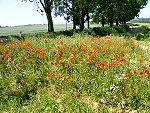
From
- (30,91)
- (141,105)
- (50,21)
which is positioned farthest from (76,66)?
(50,21)

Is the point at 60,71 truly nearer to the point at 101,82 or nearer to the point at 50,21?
the point at 101,82

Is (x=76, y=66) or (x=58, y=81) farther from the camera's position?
(x=76, y=66)

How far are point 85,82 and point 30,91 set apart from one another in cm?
165

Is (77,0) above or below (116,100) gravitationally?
above

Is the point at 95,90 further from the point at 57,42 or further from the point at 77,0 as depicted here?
the point at 77,0

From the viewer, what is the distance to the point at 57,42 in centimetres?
1561

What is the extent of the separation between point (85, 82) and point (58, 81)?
0.87 m

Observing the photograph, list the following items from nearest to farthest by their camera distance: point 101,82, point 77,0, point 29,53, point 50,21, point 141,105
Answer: point 141,105 → point 101,82 → point 29,53 → point 50,21 → point 77,0

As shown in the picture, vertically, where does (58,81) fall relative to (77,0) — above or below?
below

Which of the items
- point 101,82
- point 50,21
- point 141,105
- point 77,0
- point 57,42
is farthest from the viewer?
point 77,0

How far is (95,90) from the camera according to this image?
8.73m

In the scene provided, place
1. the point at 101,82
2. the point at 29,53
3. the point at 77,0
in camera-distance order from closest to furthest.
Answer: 1. the point at 101,82
2. the point at 29,53
3. the point at 77,0

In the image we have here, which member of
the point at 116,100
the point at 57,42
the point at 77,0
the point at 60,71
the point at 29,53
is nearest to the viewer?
the point at 116,100

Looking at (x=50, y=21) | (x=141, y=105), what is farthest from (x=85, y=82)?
(x=50, y=21)
